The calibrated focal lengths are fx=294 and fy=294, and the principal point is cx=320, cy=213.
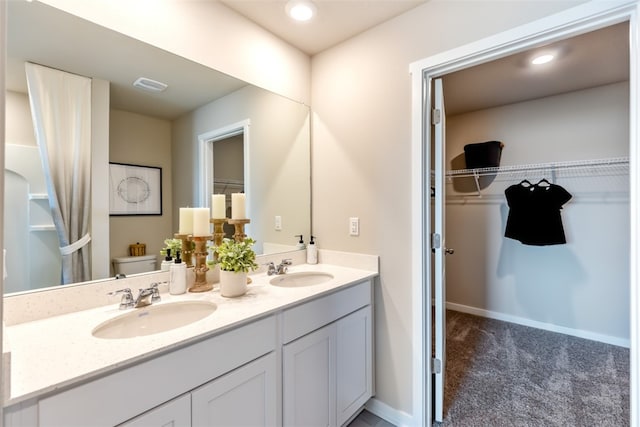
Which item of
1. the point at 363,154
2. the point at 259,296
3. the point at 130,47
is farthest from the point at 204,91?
the point at 259,296

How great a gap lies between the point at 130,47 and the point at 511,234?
3219 mm

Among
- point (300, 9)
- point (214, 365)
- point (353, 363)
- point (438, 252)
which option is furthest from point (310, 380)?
point (300, 9)

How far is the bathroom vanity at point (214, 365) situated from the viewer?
75cm

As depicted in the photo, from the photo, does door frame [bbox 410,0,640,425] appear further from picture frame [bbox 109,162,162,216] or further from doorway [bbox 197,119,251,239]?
picture frame [bbox 109,162,162,216]

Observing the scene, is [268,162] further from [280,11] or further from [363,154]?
[280,11]

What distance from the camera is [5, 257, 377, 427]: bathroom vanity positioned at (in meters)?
0.75

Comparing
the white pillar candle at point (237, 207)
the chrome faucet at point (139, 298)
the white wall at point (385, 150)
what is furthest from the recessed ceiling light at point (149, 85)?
the white wall at point (385, 150)

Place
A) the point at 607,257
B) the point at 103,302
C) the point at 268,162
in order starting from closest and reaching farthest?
the point at 103,302 → the point at 268,162 → the point at 607,257

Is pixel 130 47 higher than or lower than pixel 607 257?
higher

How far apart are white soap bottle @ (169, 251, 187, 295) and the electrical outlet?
3.34 ft

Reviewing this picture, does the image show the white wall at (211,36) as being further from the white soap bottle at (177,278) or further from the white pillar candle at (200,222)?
the white soap bottle at (177,278)

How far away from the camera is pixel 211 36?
1560 mm

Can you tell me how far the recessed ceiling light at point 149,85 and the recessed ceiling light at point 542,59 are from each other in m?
2.38

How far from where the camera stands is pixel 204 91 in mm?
1599
